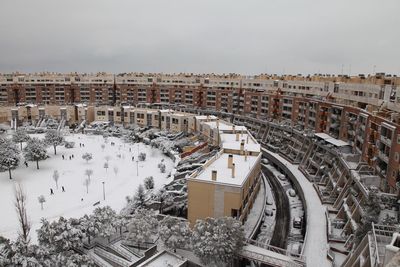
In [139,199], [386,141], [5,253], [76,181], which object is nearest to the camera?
[5,253]

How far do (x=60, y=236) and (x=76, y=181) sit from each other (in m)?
25.4

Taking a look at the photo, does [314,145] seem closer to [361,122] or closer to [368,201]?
[361,122]

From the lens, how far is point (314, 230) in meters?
32.8

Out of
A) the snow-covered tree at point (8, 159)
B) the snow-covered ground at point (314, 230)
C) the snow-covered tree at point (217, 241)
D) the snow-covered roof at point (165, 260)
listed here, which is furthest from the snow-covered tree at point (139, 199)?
the snow-covered tree at point (8, 159)

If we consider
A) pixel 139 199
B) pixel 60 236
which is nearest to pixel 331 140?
pixel 139 199

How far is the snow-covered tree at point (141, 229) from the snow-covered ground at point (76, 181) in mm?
11904

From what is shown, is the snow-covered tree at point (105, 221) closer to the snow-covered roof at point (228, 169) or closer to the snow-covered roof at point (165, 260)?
the snow-covered roof at point (165, 260)

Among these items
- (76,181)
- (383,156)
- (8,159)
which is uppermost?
(383,156)

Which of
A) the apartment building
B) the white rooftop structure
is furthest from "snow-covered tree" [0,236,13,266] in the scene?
the white rooftop structure

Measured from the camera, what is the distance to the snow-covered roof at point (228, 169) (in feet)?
110

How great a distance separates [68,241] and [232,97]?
7098cm

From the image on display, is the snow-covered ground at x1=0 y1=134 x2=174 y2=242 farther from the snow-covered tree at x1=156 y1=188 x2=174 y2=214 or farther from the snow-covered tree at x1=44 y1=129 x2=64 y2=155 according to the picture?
the snow-covered tree at x1=156 y1=188 x2=174 y2=214

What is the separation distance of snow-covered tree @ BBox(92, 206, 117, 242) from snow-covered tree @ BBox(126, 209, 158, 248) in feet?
6.01

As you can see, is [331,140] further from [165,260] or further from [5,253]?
[5,253]
